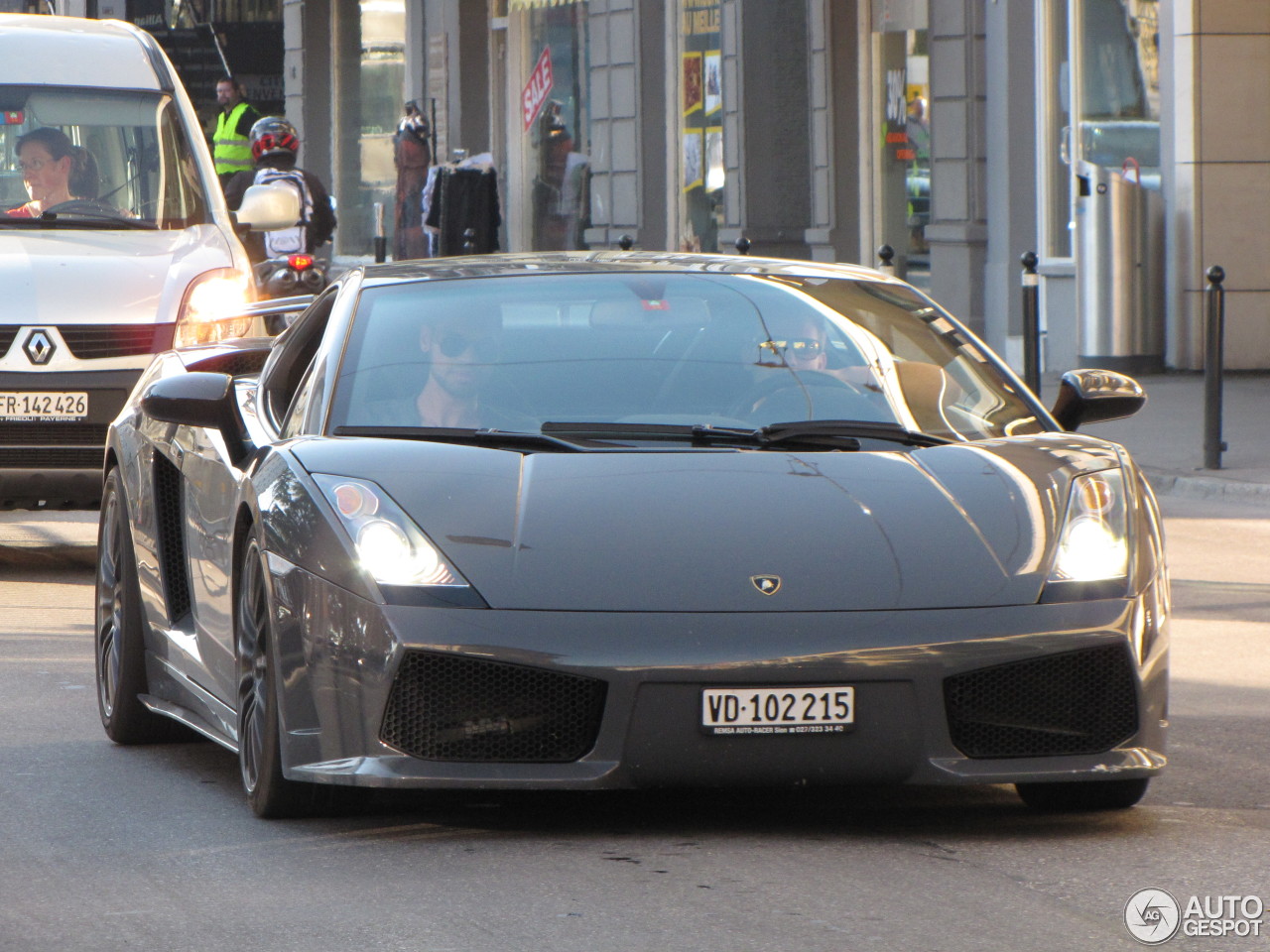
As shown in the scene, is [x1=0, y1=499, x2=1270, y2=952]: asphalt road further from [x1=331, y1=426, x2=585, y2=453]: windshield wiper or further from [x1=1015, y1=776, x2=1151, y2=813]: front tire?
[x1=331, y1=426, x2=585, y2=453]: windshield wiper

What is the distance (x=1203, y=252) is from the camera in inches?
744

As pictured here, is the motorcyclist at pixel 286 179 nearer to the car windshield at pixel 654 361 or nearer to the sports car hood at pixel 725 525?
the car windshield at pixel 654 361

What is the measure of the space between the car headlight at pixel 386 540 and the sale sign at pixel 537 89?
2543cm

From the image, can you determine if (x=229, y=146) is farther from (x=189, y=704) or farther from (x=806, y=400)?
(x=806, y=400)

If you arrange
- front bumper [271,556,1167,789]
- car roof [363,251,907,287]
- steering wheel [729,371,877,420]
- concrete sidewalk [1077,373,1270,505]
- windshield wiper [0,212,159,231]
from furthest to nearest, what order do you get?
concrete sidewalk [1077,373,1270,505], windshield wiper [0,212,159,231], car roof [363,251,907,287], steering wheel [729,371,877,420], front bumper [271,556,1167,789]

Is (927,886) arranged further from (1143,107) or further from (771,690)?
(1143,107)

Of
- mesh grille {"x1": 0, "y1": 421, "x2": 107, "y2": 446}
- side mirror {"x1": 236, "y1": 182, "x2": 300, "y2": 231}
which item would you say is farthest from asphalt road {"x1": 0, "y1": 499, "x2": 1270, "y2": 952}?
side mirror {"x1": 236, "y1": 182, "x2": 300, "y2": 231}

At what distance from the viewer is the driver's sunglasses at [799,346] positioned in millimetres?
5938

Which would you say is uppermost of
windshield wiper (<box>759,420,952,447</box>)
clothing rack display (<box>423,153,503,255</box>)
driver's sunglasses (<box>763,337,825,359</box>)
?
clothing rack display (<box>423,153,503,255</box>)

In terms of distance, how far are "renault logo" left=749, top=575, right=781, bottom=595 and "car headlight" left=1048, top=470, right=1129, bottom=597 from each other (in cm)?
56

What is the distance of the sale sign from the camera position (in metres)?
30.2

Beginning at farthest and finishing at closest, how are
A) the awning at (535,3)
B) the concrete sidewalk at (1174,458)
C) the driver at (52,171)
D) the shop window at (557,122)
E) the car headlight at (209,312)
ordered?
1. the awning at (535,3)
2. the shop window at (557,122)
3. the concrete sidewalk at (1174,458)
4. the driver at (52,171)
5. the car headlight at (209,312)

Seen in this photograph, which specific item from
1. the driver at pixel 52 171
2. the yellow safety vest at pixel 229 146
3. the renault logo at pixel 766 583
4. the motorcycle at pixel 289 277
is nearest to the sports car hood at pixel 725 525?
the renault logo at pixel 766 583

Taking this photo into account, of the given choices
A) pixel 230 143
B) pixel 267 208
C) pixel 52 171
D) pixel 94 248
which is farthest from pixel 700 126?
pixel 94 248
